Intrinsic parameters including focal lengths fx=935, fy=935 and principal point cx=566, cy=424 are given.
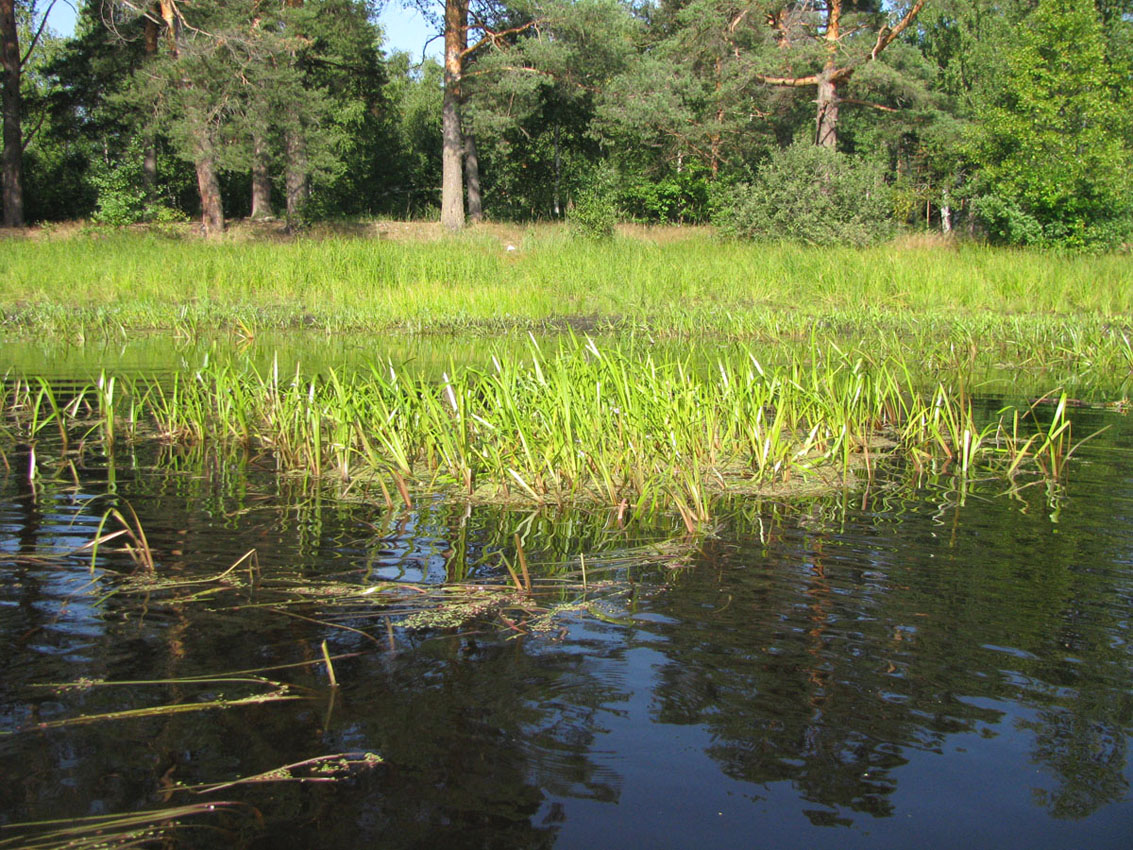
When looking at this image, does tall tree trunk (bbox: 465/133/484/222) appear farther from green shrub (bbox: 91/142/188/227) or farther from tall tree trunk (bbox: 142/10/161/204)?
tall tree trunk (bbox: 142/10/161/204)

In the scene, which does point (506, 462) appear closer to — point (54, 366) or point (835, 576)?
point (835, 576)

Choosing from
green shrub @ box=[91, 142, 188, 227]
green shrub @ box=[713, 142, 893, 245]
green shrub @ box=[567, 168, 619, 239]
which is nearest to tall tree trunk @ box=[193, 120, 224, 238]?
green shrub @ box=[91, 142, 188, 227]

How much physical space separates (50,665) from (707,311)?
11.8 m

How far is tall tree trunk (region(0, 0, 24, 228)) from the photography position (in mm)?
25672

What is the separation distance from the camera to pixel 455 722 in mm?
2607

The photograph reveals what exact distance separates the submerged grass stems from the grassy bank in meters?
6.08

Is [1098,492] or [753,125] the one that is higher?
[753,125]

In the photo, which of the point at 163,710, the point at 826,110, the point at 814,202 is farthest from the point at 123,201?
the point at 163,710

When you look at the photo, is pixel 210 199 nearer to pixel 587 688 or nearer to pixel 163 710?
pixel 163 710

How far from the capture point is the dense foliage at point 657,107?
23281 millimetres

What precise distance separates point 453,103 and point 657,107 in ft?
18.9

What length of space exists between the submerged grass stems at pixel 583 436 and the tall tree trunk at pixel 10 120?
24406 millimetres

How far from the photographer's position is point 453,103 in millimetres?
26500

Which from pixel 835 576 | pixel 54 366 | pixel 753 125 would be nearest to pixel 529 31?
pixel 753 125
